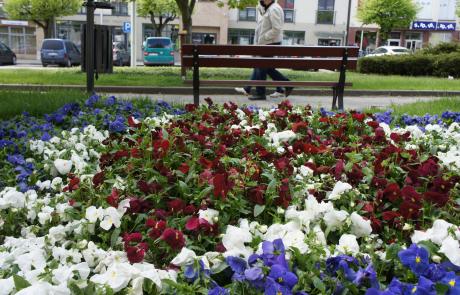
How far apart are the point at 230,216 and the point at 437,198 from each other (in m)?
0.93

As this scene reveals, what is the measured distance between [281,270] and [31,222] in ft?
4.72

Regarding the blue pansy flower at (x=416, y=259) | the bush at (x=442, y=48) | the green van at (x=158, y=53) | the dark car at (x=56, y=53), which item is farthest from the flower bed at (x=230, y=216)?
the green van at (x=158, y=53)

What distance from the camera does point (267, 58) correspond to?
7.29 m

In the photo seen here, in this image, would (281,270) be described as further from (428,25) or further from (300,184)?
(428,25)

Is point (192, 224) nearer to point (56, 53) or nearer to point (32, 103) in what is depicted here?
point (32, 103)

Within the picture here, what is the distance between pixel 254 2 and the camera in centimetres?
1797

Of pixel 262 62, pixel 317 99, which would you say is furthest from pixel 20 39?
pixel 262 62

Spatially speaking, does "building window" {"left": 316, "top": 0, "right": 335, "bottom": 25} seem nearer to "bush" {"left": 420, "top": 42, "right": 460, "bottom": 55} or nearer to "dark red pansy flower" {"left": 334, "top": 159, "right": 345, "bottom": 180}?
"bush" {"left": 420, "top": 42, "right": 460, "bottom": 55}

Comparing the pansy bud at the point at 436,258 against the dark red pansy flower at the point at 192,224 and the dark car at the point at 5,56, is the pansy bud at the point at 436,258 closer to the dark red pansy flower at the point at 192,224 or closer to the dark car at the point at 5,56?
the dark red pansy flower at the point at 192,224

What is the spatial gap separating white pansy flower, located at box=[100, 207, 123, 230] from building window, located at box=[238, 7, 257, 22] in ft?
174

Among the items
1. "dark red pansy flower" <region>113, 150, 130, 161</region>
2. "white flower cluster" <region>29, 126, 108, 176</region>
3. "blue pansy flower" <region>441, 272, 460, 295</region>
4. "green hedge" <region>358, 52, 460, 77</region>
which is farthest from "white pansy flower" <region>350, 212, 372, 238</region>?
"green hedge" <region>358, 52, 460, 77</region>

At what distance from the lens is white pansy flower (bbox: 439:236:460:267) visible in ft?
6.07

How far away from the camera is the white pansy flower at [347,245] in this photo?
6.40ft

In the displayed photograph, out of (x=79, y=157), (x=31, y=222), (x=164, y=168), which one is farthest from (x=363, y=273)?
(x=79, y=157)
